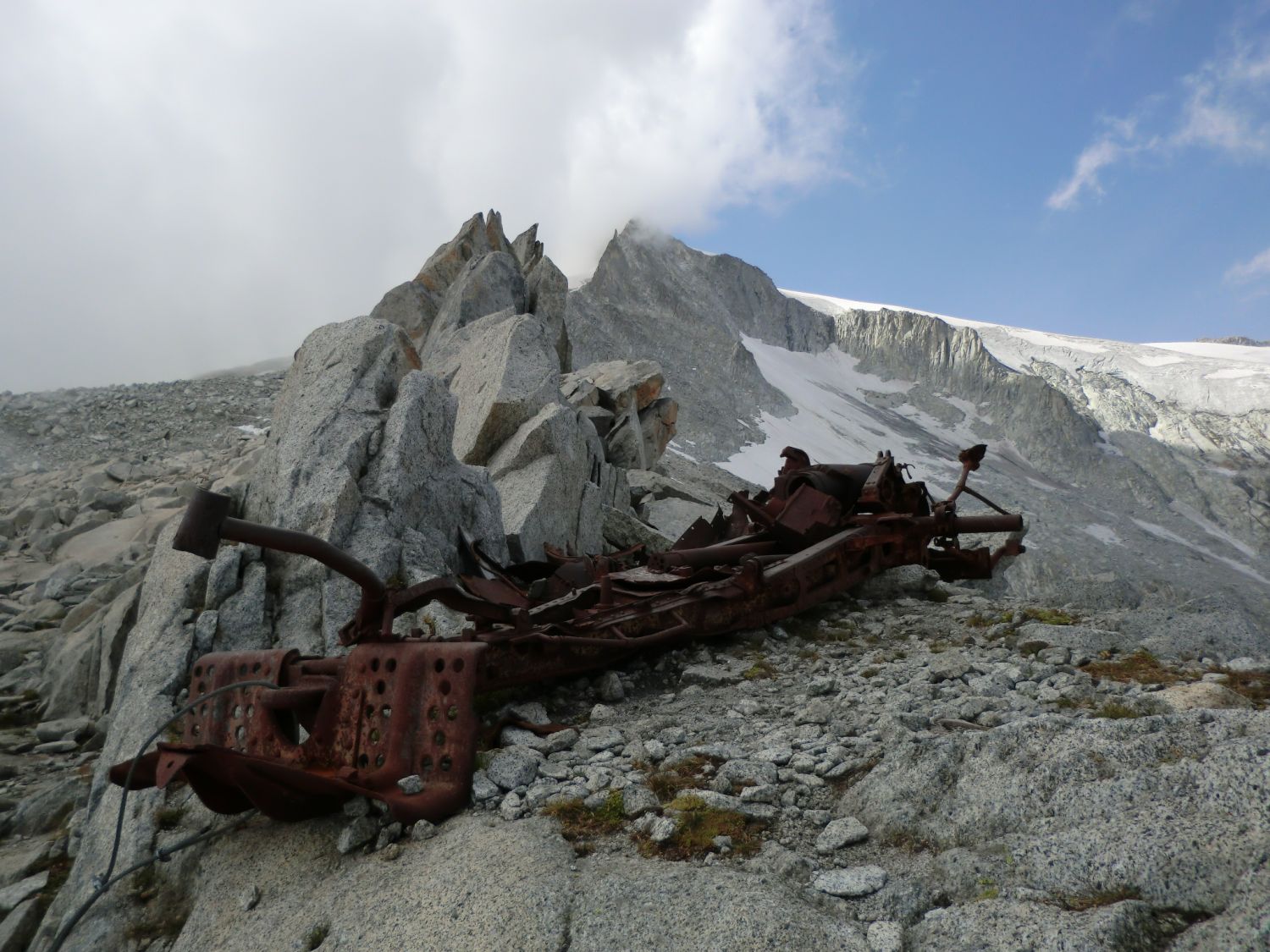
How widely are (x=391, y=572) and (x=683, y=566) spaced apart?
298cm

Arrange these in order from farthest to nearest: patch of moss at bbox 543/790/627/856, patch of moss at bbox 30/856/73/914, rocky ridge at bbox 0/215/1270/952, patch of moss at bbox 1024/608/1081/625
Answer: patch of moss at bbox 1024/608/1081/625, patch of moss at bbox 30/856/73/914, patch of moss at bbox 543/790/627/856, rocky ridge at bbox 0/215/1270/952

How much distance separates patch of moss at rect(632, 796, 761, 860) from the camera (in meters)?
3.42

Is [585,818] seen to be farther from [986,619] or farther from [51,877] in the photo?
[986,619]

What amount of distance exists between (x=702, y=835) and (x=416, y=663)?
195 centimetres

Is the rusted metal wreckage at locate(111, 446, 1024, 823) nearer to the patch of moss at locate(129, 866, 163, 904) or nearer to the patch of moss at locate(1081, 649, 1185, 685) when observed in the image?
the patch of moss at locate(129, 866, 163, 904)

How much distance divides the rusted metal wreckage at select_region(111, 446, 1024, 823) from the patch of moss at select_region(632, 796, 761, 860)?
1299 mm

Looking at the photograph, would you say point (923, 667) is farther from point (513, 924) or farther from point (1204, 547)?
point (1204, 547)

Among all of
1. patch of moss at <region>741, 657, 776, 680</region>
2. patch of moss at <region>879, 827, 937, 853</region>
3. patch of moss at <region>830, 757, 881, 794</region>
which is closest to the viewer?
patch of moss at <region>879, 827, 937, 853</region>

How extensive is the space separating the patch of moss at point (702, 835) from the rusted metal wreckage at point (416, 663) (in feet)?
4.26

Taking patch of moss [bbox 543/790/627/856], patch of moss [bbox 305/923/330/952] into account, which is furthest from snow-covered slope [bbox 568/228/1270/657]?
patch of moss [bbox 305/923/330/952]

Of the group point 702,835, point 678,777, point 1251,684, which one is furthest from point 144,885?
point 1251,684

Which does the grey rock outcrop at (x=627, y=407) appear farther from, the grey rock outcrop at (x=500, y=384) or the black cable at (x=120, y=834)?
the black cable at (x=120, y=834)

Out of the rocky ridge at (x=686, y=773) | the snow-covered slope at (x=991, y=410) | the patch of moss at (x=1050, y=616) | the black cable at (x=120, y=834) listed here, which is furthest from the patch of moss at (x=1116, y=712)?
the snow-covered slope at (x=991, y=410)

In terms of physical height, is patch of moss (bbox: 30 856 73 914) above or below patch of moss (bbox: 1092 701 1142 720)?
below
